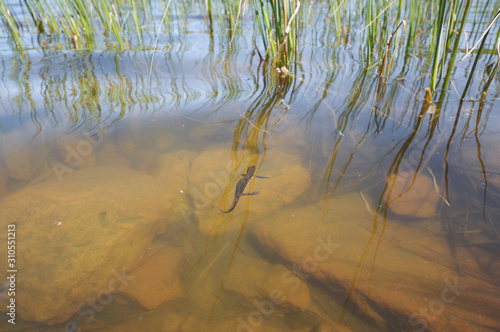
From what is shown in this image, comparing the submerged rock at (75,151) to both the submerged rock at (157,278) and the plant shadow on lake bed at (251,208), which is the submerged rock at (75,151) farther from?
the submerged rock at (157,278)

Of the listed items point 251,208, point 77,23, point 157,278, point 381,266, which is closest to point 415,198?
point 381,266

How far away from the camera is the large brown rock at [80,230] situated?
4.90 feet

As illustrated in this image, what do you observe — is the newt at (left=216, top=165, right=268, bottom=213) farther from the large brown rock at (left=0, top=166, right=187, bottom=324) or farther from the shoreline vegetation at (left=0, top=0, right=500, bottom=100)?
the shoreline vegetation at (left=0, top=0, right=500, bottom=100)

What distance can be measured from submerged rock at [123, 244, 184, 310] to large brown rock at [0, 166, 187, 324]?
7cm

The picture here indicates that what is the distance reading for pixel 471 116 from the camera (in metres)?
2.55

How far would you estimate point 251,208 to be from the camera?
1.89 meters

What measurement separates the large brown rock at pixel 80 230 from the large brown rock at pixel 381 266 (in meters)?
0.73

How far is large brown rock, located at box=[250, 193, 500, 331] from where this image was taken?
51.2 inches

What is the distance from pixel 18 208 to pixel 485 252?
2.69m

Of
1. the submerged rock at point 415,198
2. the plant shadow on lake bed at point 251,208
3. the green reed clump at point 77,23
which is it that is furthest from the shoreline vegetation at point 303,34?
the submerged rock at point 415,198

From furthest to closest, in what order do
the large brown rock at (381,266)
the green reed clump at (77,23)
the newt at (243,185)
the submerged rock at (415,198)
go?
1. the green reed clump at (77,23)
2. the newt at (243,185)
3. the submerged rock at (415,198)
4. the large brown rock at (381,266)

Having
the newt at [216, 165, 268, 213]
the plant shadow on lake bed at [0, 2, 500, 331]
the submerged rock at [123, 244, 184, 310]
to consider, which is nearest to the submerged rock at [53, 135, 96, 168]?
the plant shadow on lake bed at [0, 2, 500, 331]

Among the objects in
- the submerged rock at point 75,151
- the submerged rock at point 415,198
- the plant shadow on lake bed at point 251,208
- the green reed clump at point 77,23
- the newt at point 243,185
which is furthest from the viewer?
the green reed clump at point 77,23

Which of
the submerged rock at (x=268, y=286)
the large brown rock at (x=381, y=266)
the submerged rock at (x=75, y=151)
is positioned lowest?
the submerged rock at (x=268, y=286)
